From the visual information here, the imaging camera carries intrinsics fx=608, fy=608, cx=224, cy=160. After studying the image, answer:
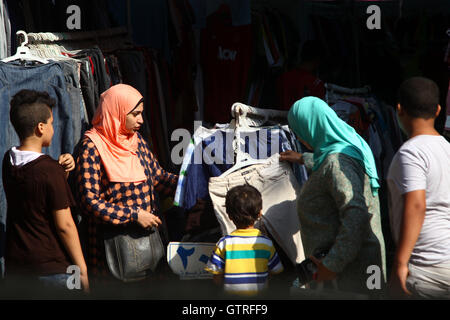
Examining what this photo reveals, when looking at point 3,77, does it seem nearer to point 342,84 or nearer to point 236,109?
point 236,109

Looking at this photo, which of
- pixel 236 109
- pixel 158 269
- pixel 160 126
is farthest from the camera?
pixel 160 126

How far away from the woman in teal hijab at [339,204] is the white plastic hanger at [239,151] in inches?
25.3

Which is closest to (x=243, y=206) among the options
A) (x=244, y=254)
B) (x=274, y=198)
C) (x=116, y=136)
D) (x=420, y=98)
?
(x=244, y=254)

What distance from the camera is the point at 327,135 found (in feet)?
11.6

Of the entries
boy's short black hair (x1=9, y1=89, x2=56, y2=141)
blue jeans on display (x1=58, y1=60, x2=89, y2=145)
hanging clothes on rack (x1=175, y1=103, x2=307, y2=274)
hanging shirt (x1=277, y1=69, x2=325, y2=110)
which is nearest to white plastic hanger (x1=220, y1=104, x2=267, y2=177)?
hanging clothes on rack (x1=175, y1=103, x2=307, y2=274)

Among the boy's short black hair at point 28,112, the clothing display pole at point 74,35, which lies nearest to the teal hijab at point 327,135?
the boy's short black hair at point 28,112

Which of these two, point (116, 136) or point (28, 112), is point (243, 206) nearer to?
point (116, 136)

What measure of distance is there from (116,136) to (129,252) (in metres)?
0.77

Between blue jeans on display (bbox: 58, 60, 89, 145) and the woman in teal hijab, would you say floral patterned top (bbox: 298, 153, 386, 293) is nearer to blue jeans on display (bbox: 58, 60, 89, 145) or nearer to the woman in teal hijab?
the woman in teal hijab

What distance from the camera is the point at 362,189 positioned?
11.0ft

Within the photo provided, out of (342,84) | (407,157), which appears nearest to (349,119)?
(342,84)

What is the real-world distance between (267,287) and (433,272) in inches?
40.9

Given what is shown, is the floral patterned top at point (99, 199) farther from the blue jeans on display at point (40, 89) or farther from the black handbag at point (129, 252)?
the blue jeans on display at point (40, 89)

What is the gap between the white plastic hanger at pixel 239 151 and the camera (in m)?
4.18
